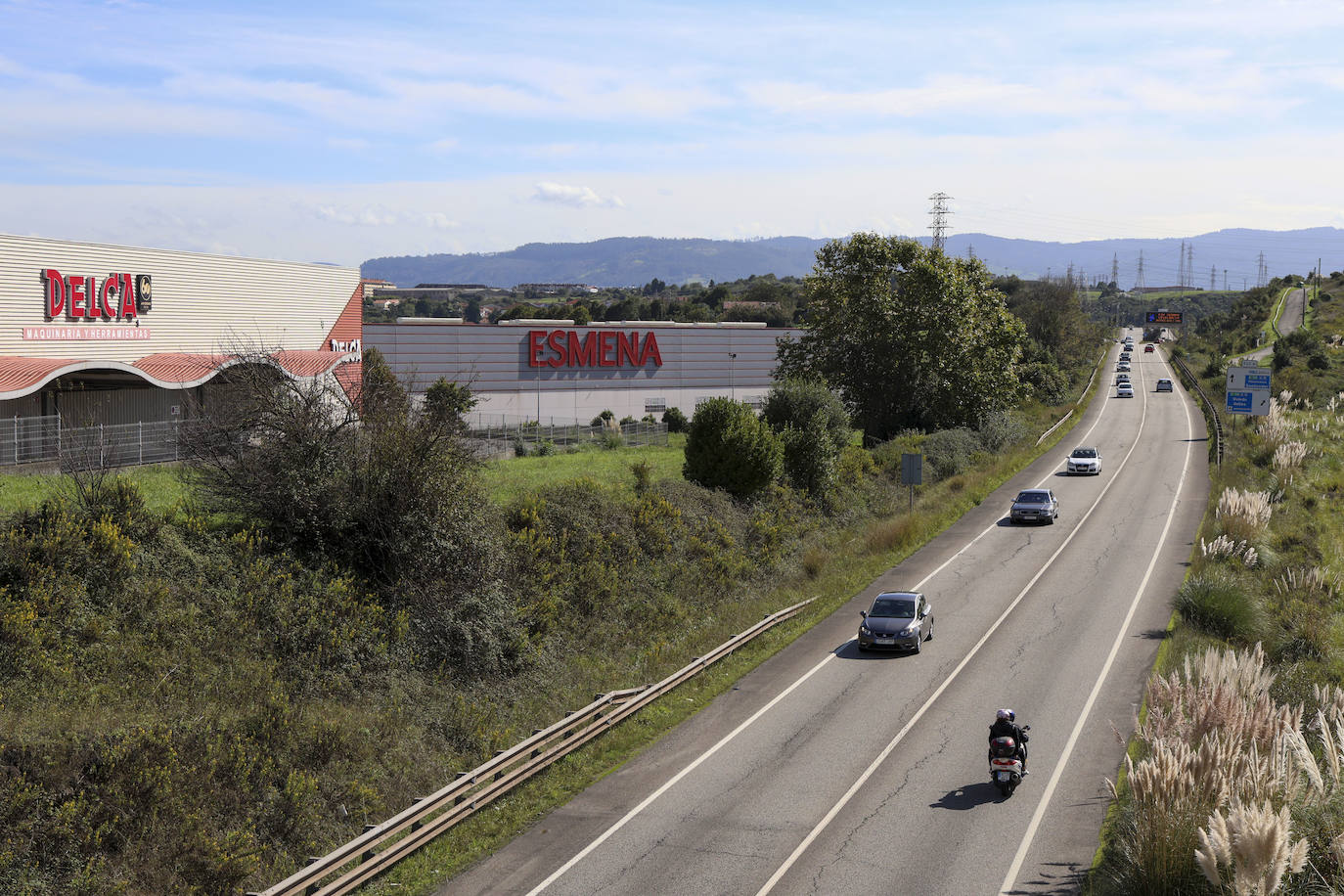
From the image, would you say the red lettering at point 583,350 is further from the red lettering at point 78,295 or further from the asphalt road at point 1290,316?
the asphalt road at point 1290,316

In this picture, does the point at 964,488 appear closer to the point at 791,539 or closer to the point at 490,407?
the point at 791,539

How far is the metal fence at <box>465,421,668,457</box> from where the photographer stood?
4794 cm

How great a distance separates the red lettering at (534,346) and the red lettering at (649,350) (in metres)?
9.81

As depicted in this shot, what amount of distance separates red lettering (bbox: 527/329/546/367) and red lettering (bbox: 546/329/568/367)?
644 millimetres

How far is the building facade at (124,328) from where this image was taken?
1444 inches

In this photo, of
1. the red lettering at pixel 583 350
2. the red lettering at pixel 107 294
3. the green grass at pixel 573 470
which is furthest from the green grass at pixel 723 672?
the red lettering at pixel 583 350

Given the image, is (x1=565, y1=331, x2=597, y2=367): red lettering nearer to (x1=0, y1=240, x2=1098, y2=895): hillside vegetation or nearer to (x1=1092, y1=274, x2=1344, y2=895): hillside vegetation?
(x1=0, y1=240, x2=1098, y2=895): hillside vegetation

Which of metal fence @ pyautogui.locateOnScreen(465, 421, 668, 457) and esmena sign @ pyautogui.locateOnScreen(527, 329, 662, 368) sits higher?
esmena sign @ pyautogui.locateOnScreen(527, 329, 662, 368)

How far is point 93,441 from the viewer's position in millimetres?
28734

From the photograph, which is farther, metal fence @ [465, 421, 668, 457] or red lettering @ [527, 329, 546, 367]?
red lettering @ [527, 329, 546, 367]

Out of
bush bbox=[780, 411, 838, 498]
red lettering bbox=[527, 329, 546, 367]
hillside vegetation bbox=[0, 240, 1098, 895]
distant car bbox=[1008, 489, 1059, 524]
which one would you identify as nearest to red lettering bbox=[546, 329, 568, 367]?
red lettering bbox=[527, 329, 546, 367]

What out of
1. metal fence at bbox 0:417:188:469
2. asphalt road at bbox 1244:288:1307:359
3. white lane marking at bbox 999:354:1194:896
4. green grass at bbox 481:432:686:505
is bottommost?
white lane marking at bbox 999:354:1194:896

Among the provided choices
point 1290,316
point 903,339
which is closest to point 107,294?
point 903,339

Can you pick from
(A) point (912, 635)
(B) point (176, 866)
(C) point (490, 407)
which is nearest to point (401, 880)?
(B) point (176, 866)
